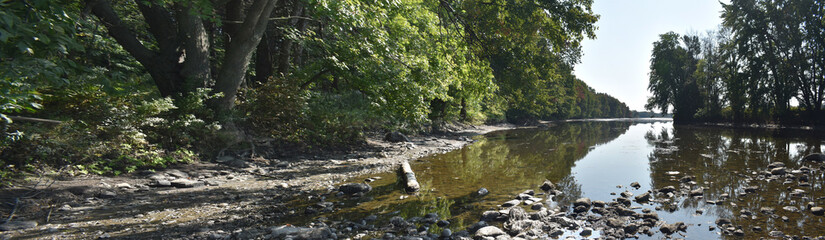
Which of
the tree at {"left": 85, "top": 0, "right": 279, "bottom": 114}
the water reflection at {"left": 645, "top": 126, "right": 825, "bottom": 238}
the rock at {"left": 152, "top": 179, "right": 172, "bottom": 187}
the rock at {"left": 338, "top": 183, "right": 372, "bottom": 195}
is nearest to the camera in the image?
the water reflection at {"left": 645, "top": 126, "right": 825, "bottom": 238}

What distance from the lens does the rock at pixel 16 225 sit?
13.7ft

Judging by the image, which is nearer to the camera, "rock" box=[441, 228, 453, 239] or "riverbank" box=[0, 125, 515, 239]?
"riverbank" box=[0, 125, 515, 239]

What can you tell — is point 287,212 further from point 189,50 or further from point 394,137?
point 394,137

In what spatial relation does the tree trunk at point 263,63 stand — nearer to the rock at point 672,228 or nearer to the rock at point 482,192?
the rock at point 482,192

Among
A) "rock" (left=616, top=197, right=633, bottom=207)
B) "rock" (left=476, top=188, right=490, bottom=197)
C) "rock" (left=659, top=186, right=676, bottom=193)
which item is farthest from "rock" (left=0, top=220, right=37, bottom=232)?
"rock" (left=659, top=186, right=676, bottom=193)

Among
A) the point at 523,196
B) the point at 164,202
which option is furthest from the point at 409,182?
the point at 164,202

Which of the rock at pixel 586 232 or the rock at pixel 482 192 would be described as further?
the rock at pixel 482 192

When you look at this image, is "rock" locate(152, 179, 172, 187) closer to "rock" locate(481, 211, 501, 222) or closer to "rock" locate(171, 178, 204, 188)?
"rock" locate(171, 178, 204, 188)

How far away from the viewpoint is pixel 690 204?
6.85m

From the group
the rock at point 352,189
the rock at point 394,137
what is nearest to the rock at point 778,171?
the rock at point 352,189

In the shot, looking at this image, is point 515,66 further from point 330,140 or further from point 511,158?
point 330,140

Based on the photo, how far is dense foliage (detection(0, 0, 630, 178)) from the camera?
6156mm

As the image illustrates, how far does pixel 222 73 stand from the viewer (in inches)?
392

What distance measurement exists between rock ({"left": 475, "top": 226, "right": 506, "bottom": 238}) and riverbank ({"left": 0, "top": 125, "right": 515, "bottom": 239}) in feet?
9.86
